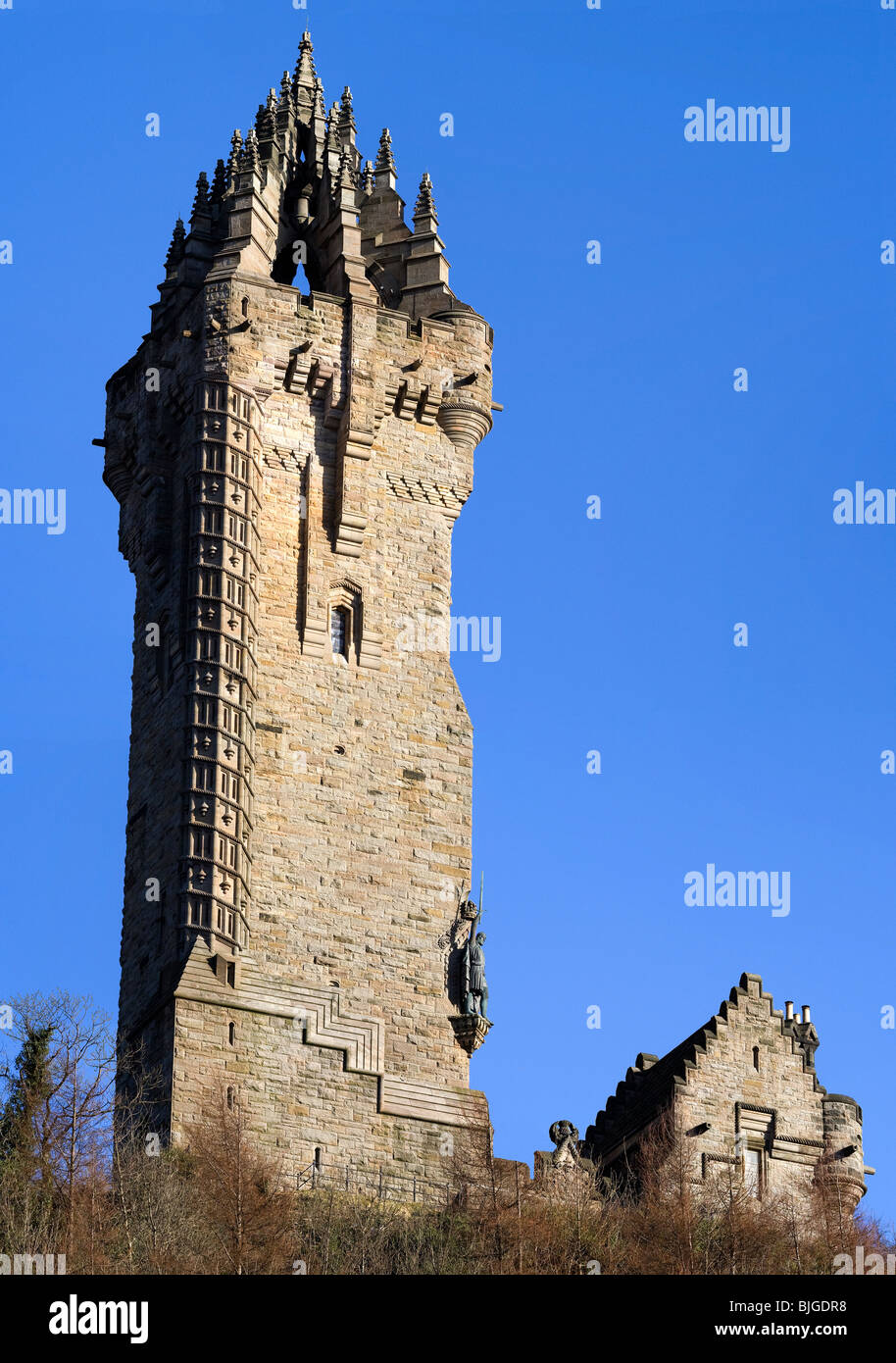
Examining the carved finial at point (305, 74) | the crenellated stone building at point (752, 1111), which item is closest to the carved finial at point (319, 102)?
the carved finial at point (305, 74)

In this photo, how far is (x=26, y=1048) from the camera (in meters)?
55.0

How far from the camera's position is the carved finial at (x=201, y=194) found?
242 ft

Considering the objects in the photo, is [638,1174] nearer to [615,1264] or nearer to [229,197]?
[615,1264]

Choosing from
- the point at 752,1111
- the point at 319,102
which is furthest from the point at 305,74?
the point at 752,1111

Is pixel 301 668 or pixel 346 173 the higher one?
pixel 346 173

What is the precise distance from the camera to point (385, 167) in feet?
248

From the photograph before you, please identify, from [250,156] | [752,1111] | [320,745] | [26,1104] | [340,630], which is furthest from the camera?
[250,156]

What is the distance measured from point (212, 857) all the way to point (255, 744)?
3.29m

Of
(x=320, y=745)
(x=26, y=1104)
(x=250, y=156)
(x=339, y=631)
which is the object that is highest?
(x=250, y=156)

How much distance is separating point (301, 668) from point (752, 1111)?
12856 millimetres

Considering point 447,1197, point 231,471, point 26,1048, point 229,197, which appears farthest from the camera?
point 229,197

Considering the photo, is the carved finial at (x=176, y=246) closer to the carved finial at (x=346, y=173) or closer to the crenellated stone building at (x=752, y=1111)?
the carved finial at (x=346, y=173)

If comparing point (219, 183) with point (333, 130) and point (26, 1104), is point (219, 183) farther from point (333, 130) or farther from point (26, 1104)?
point (26, 1104)
